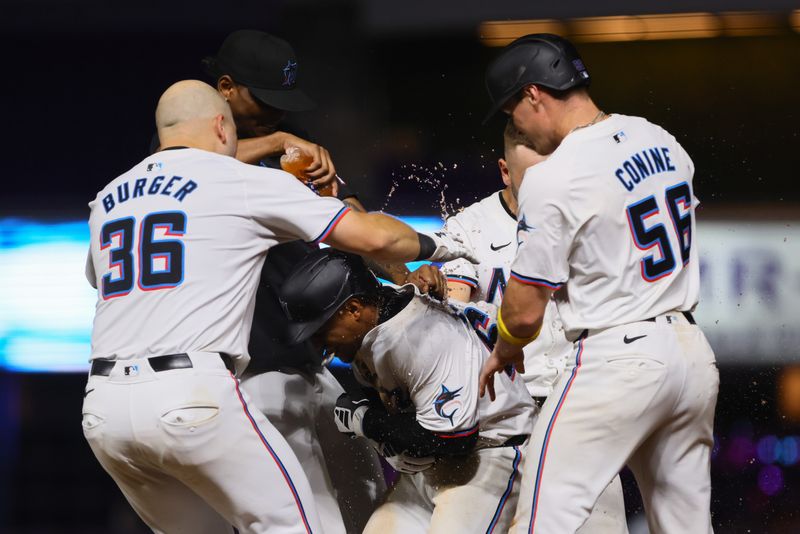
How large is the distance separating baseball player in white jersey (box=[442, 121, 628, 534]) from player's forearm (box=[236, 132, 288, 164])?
0.78 m

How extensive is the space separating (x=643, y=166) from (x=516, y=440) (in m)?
0.93

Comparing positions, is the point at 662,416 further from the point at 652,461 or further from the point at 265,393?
the point at 265,393

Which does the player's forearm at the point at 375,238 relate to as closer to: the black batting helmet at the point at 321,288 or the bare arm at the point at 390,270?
the black batting helmet at the point at 321,288

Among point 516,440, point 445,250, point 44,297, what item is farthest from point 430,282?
point 44,297

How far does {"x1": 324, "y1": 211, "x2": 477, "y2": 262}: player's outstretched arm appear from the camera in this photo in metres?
2.93

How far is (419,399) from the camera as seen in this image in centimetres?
304

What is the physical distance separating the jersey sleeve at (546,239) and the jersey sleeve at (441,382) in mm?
334

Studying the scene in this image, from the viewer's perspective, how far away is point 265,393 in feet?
11.6

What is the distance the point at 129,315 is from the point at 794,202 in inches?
162

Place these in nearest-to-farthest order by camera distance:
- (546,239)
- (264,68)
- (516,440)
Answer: (546,239), (516,440), (264,68)

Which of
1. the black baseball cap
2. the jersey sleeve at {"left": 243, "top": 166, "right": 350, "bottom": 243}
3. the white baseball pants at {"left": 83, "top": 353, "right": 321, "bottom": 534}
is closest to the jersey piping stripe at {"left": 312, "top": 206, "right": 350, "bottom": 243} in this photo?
the jersey sleeve at {"left": 243, "top": 166, "right": 350, "bottom": 243}

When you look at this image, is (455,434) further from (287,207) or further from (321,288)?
(287,207)

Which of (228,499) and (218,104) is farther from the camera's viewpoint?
(218,104)

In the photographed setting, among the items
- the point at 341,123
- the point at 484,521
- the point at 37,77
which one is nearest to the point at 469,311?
the point at 484,521
